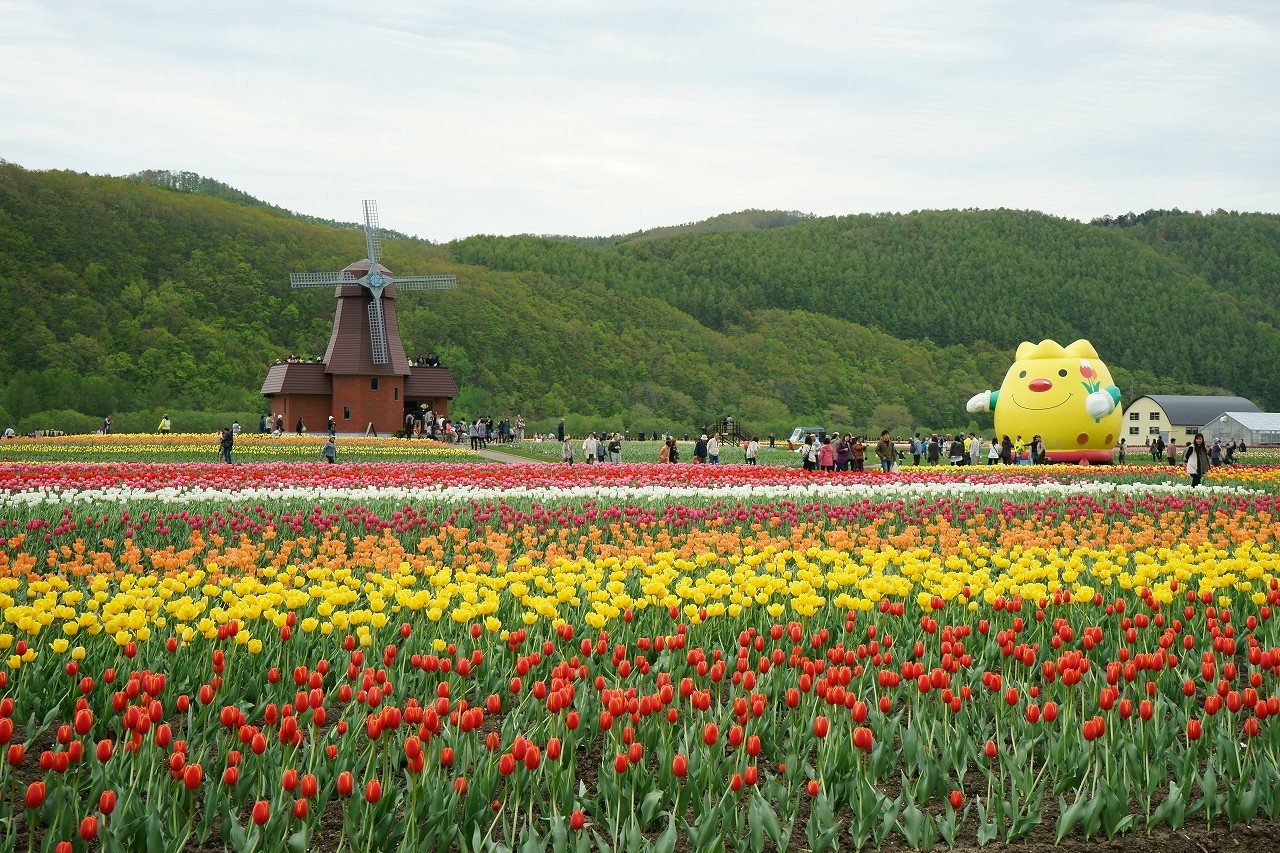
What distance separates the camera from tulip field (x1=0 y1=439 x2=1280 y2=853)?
13.5 ft

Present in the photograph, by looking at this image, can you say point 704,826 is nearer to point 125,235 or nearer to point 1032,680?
point 1032,680

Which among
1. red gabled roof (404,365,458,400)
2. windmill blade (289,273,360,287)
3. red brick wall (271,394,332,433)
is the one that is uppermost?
windmill blade (289,273,360,287)

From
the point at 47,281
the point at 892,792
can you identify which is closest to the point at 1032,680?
the point at 892,792

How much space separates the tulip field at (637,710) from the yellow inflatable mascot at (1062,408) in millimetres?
23975

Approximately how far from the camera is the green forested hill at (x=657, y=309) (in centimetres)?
7988

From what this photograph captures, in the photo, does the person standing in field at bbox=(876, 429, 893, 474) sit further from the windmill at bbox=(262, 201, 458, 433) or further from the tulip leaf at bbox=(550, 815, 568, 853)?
the windmill at bbox=(262, 201, 458, 433)

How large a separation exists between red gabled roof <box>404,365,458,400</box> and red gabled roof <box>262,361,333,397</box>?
4287mm

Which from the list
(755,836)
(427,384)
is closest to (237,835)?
(755,836)

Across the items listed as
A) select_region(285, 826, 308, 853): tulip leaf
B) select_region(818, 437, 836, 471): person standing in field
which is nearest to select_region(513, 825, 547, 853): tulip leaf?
select_region(285, 826, 308, 853): tulip leaf

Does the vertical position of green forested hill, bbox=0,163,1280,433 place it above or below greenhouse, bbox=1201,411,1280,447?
above

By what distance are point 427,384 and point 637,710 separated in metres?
59.0

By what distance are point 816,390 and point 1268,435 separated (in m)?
41.0

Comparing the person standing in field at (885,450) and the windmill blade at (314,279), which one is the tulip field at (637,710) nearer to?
the person standing in field at (885,450)

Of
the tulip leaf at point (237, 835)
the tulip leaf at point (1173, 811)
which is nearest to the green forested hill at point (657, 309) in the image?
the tulip leaf at point (237, 835)
